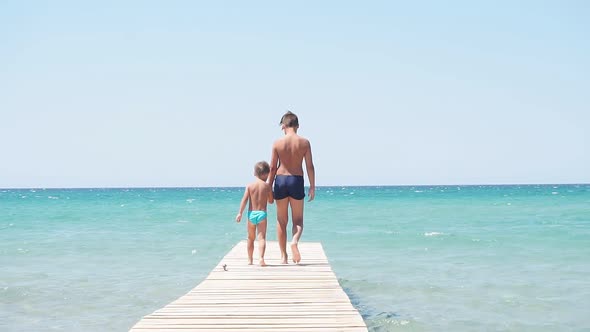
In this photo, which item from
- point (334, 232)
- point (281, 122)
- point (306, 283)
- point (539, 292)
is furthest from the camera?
point (334, 232)

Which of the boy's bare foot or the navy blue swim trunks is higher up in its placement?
the navy blue swim trunks

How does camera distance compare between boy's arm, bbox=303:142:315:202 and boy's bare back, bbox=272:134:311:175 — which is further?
boy's arm, bbox=303:142:315:202

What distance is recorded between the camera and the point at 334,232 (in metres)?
25.6

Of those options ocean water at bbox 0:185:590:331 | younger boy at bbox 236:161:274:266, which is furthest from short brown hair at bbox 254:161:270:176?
ocean water at bbox 0:185:590:331

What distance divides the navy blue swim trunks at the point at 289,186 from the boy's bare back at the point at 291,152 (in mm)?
66

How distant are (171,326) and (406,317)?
5.42 m

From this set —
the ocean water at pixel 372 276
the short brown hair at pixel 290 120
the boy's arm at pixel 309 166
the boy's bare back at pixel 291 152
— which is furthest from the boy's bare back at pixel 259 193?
the ocean water at pixel 372 276

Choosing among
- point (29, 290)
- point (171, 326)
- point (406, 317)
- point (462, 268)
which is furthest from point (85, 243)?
point (171, 326)

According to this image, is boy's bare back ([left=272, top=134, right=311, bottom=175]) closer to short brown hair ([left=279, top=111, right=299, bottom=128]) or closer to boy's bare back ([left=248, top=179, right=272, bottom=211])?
short brown hair ([left=279, top=111, right=299, bottom=128])

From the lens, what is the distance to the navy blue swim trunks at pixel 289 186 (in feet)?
27.3

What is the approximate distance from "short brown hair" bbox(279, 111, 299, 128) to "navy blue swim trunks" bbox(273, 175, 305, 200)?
2.20 ft

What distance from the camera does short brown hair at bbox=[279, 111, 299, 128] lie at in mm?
8398

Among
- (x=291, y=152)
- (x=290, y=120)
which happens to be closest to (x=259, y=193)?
(x=291, y=152)

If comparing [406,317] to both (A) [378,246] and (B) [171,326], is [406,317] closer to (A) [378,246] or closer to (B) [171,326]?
(B) [171,326]
